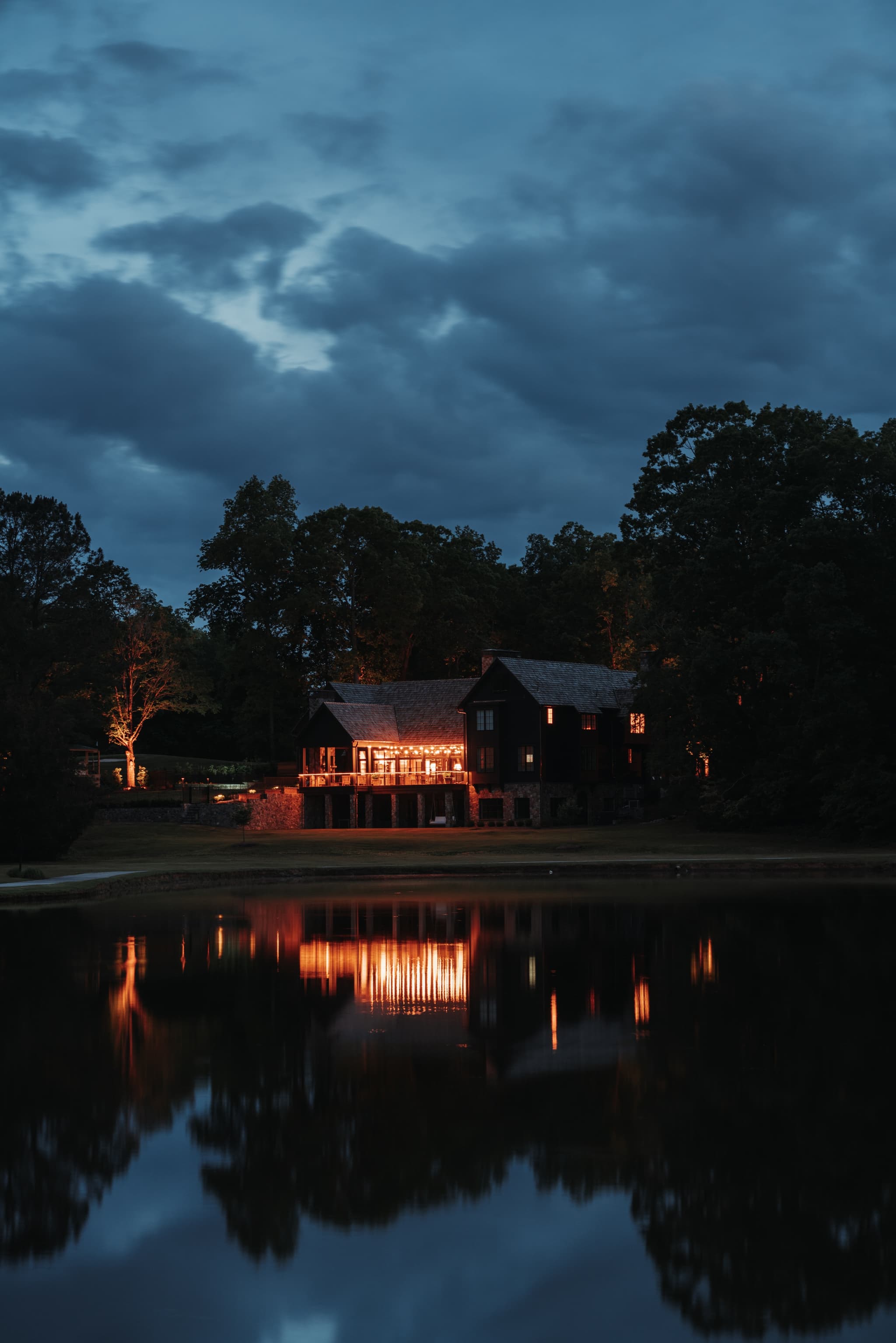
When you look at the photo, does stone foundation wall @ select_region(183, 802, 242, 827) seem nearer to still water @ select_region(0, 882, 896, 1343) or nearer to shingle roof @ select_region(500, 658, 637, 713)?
shingle roof @ select_region(500, 658, 637, 713)

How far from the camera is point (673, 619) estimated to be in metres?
70.4

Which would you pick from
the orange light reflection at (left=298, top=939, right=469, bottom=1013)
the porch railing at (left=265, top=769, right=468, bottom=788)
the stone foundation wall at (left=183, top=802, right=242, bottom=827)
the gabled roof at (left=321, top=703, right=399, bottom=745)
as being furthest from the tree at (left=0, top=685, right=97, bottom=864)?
the gabled roof at (left=321, top=703, right=399, bottom=745)

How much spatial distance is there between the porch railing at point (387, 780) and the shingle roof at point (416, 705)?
105 inches

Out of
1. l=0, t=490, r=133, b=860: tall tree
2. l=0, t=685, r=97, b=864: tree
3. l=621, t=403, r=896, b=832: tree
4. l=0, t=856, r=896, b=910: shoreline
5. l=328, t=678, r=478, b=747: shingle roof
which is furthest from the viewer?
l=328, t=678, r=478, b=747: shingle roof

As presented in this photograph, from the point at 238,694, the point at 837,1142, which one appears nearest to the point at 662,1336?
the point at 837,1142

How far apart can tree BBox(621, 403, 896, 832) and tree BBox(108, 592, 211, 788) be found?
36.3 metres

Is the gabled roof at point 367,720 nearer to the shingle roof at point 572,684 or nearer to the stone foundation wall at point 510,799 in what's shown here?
the stone foundation wall at point 510,799

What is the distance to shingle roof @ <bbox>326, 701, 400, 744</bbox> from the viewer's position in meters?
85.1

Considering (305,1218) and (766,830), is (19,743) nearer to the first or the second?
(766,830)

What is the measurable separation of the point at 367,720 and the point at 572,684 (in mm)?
13215

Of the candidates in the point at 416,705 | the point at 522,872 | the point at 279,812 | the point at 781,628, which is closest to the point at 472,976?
the point at 522,872

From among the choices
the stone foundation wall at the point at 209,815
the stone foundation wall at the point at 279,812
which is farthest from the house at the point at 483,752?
the stone foundation wall at the point at 209,815

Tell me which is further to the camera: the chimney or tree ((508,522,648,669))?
tree ((508,522,648,669))

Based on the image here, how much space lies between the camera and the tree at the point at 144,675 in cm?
9194
